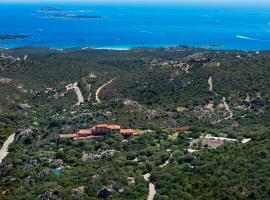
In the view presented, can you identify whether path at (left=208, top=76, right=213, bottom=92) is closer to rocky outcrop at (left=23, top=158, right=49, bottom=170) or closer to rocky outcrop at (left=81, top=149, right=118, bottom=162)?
rocky outcrop at (left=81, top=149, right=118, bottom=162)

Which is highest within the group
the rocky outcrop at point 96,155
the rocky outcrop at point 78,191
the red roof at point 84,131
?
the rocky outcrop at point 78,191

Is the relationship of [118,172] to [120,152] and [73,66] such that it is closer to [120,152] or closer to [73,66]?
[120,152]

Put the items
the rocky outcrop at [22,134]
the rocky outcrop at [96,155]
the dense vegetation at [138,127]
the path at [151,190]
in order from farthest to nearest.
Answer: the rocky outcrop at [22,134] < the rocky outcrop at [96,155] < the dense vegetation at [138,127] < the path at [151,190]

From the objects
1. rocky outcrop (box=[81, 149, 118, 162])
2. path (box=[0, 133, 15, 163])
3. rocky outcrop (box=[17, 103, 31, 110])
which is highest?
rocky outcrop (box=[81, 149, 118, 162])

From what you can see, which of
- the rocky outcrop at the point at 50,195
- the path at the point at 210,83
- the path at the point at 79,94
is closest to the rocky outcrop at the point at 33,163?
the rocky outcrop at the point at 50,195

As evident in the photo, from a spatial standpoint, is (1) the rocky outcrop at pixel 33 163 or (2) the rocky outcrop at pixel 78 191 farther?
(1) the rocky outcrop at pixel 33 163

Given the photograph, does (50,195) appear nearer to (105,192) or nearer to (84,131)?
(105,192)

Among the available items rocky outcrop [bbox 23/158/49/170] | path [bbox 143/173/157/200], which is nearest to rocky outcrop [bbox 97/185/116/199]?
path [bbox 143/173/157/200]

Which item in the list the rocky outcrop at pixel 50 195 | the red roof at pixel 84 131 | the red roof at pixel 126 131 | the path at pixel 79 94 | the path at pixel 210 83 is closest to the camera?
the rocky outcrop at pixel 50 195

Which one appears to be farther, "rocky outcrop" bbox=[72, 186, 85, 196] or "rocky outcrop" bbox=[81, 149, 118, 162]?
"rocky outcrop" bbox=[81, 149, 118, 162]

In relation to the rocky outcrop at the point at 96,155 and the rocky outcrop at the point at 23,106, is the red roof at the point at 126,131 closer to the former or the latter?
the rocky outcrop at the point at 96,155
